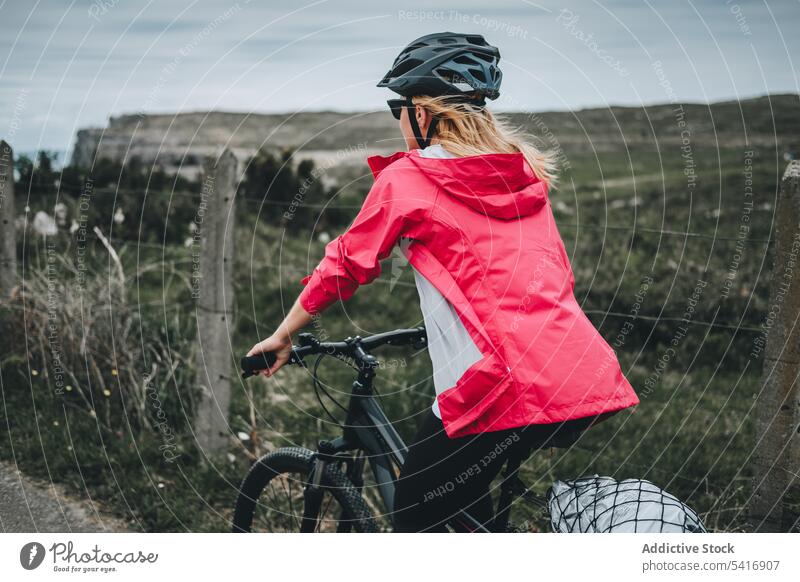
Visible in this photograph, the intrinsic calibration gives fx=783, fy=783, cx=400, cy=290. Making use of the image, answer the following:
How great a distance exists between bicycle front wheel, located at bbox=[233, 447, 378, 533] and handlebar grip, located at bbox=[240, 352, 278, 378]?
527 millimetres

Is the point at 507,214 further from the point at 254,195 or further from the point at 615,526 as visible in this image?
the point at 254,195

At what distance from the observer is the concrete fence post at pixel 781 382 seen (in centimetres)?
302

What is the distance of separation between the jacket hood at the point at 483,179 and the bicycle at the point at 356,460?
0.66 metres

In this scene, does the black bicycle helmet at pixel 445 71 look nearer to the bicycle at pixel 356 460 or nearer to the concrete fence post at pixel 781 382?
the bicycle at pixel 356 460

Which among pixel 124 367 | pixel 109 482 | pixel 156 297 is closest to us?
pixel 109 482

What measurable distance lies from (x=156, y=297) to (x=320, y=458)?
10.5 feet

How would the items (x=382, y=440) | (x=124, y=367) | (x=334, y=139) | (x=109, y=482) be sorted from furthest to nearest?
(x=334, y=139), (x=124, y=367), (x=109, y=482), (x=382, y=440)

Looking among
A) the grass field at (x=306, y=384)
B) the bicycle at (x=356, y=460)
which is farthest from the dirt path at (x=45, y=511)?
the bicycle at (x=356, y=460)

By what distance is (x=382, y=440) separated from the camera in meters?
2.78

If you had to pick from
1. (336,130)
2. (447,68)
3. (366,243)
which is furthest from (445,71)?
(336,130)

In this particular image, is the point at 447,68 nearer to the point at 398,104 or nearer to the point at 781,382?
the point at 398,104
